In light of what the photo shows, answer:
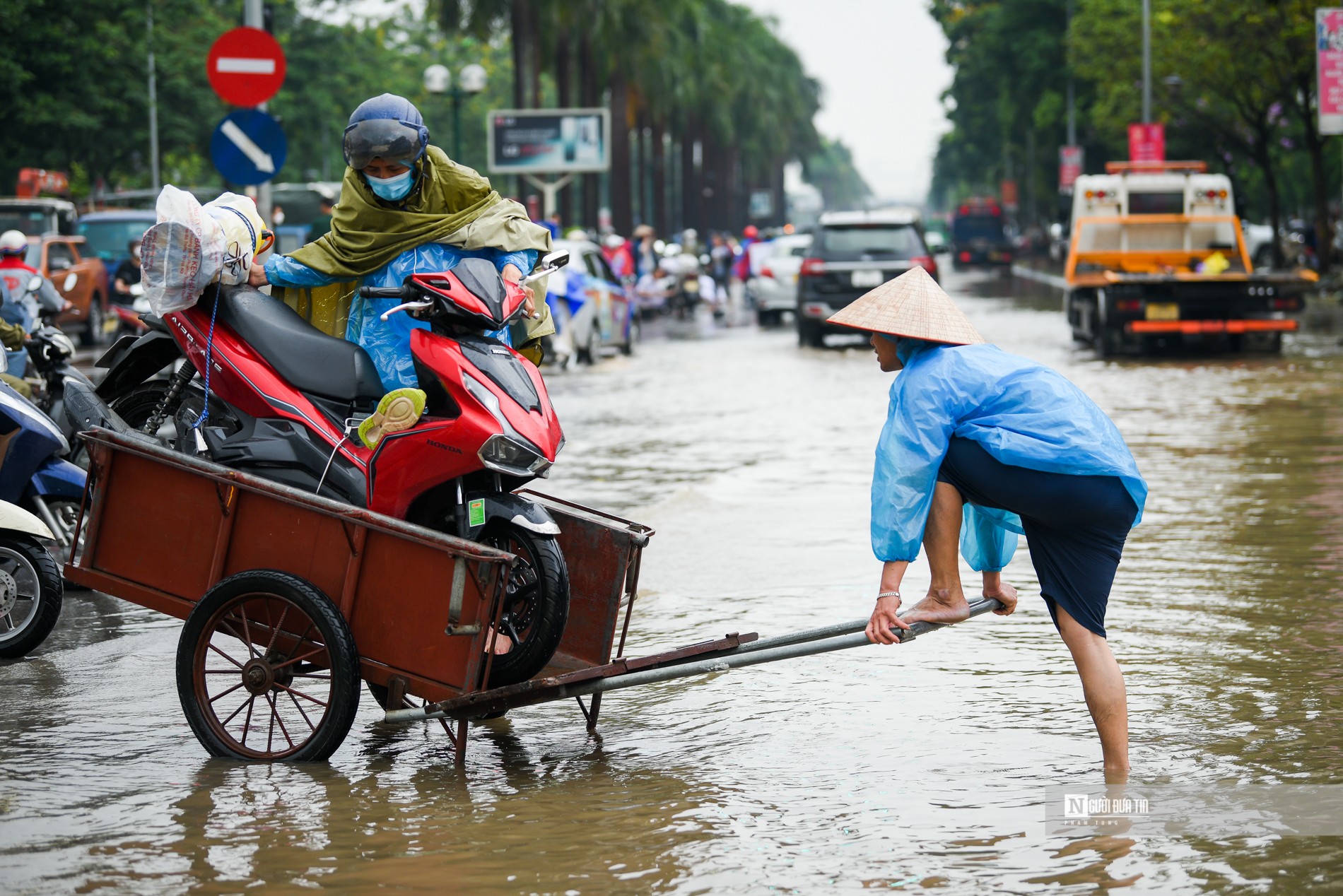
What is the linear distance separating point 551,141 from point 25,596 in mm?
38976

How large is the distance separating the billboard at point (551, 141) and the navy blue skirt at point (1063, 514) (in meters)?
40.2

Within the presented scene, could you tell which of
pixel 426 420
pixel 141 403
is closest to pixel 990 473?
pixel 426 420

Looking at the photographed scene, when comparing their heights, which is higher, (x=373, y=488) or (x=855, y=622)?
(x=373, y=488)

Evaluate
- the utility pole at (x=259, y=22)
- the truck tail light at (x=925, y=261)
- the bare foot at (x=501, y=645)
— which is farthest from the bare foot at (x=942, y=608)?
the truck tail light at (x=925, y=261)

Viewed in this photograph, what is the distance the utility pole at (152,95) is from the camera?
3734 cm

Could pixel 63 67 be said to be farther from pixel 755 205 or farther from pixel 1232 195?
pixel 755 205

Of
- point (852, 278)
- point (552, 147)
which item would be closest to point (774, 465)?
point (852, 278)

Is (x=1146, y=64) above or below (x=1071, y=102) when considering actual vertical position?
below

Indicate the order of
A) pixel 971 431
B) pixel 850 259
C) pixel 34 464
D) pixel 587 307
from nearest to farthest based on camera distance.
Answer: pixel 971 431
pixel 34 464
pixel 587 307
pixel 850 259

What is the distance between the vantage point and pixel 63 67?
34.8m

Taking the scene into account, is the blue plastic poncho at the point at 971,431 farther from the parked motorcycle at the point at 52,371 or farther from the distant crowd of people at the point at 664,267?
the distant crowd of people at the point at 664,267

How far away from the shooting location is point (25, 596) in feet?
22.2

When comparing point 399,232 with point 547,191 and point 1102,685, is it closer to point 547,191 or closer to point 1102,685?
point 1102,685

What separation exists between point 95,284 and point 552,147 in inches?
800
